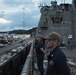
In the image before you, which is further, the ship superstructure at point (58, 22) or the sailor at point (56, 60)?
the ship superstructure at point (58, 22)

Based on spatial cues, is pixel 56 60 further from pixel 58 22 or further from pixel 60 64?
pixel 58 22

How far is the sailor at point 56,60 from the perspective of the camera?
21.6 ft

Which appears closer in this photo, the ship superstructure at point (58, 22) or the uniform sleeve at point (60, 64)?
the uniform sleeve at point (60, 64)

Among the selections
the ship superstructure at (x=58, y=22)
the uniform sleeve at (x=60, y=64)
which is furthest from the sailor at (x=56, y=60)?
the ship superstructure at (x=58, y=22)

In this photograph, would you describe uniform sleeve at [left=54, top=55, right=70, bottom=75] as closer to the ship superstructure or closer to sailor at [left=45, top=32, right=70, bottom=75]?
sailor at [left=45, top=32, right=70, bottom=75]

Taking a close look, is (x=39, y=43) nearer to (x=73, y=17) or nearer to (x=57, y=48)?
(x=57, y=48)

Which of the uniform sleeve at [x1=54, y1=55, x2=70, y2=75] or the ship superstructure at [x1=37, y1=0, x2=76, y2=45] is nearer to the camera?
the uniform sleeve at [x1=54, y1=55, x2=70, y2=75]

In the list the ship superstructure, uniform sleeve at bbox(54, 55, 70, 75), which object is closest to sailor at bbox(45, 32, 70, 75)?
uniform sleeve at bbox(54, 55, 70, 75)

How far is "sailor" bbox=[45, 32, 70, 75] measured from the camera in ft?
21.6

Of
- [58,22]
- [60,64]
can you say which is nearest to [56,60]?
[60,64]

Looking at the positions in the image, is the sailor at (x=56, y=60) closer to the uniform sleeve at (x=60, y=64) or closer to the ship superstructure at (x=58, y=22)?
the uniform sleeve at (x=60, y=64)

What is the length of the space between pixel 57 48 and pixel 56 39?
18cm

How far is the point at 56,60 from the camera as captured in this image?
6.59 meters

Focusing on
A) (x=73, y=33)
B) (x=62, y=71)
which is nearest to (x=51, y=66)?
(x=62, y=71)
